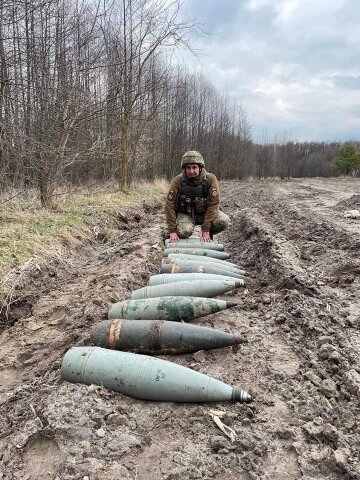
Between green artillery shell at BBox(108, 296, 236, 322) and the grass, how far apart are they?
6.79 ft

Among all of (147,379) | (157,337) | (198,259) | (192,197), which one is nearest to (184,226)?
(192,197)

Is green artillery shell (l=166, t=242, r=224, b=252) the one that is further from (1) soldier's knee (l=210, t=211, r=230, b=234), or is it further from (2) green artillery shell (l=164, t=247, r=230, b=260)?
(1) soldier's knee (l=210, t=211, r=230, b=234)

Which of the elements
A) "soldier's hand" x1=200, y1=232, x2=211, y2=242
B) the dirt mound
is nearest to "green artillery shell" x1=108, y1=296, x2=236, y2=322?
"soldier's hand" x1=200, y1=232, x2=211, y2=242

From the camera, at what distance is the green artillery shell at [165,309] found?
11.0ft

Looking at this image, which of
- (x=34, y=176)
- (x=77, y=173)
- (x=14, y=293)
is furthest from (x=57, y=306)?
(x=77, y=173)

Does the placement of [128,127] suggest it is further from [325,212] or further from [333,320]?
[333,320]

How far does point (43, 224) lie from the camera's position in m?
7.27

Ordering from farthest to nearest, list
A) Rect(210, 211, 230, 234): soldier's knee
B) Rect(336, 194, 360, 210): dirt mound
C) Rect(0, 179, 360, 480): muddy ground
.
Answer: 1. Rect(336, 194, 360, 210): dirt mound
2. Rect(210, 211, 230, 234): soldier's knee
3. Rect(0, 179, 360, 480): muddy ground

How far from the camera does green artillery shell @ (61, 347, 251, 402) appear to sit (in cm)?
235

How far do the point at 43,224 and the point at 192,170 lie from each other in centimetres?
306

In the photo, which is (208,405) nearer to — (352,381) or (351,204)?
(352,381)

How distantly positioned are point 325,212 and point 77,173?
9303 millimetres

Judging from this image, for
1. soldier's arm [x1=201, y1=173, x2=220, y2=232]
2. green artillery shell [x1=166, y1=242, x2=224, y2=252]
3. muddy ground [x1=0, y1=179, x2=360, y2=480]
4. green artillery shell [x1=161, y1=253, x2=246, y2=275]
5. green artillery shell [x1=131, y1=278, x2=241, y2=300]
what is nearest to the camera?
muddy ground [x1=0, y1=179, x2=360, y2=480]

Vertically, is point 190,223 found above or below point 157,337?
above
